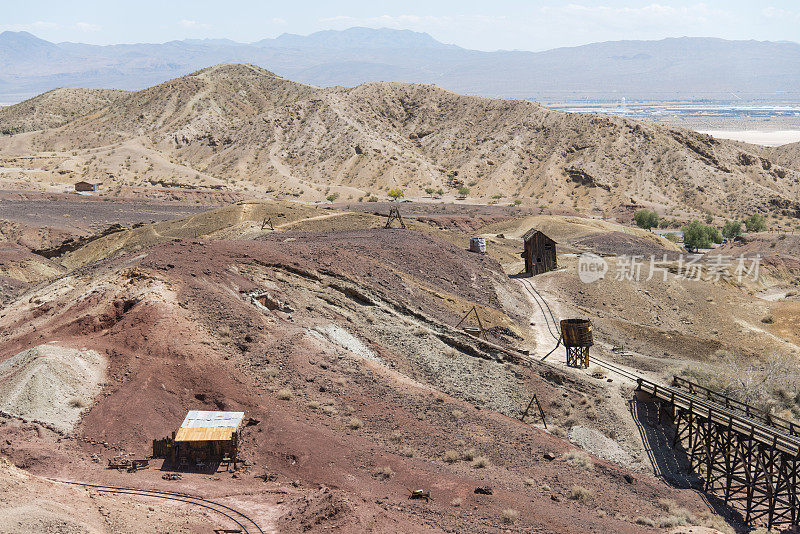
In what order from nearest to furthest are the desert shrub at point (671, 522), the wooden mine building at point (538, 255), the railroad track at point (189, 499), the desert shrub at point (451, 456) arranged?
the railroad track at point (189, 499), the desert shrub at point (671, 522), the desert shrub at point (451, 456), the wooden mine building at point (538, 255)

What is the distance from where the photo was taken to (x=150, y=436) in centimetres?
1805

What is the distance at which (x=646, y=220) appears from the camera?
7919cm

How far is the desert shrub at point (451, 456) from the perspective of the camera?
64.5 ft

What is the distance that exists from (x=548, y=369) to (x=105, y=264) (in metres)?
19.9

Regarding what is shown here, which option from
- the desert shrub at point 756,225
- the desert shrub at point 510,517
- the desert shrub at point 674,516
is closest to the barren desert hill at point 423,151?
the desert shrub at point 756,225

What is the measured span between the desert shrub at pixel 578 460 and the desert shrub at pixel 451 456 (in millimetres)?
3814

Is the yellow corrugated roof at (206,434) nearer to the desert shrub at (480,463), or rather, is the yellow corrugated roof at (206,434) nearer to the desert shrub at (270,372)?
the desert shrub at (270,372)

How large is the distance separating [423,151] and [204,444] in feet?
303

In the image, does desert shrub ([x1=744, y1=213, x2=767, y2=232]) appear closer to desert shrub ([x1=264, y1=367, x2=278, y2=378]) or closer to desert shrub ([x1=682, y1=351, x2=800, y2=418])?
desert shrub ([x1=682, y1=351, x2=800, y2=418])

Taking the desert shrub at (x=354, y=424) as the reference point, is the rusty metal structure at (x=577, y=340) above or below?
below

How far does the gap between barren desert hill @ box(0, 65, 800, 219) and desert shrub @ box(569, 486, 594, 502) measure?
71668 millimetres

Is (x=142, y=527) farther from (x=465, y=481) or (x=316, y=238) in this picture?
(x=316, y=238)

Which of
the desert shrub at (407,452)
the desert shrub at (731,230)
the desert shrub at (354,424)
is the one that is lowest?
the desert shrub at (731,230)

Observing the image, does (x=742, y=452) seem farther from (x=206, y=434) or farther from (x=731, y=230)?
(x=731, y=230)
